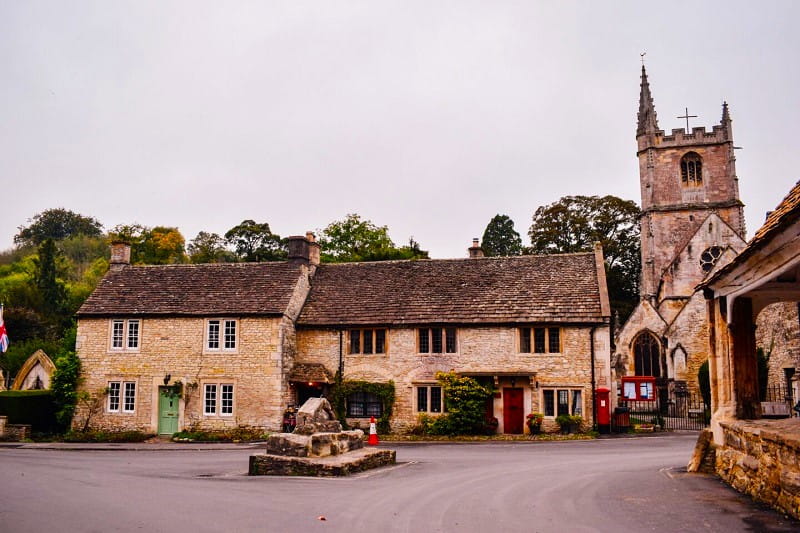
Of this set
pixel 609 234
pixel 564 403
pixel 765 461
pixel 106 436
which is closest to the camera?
pixel 765 461

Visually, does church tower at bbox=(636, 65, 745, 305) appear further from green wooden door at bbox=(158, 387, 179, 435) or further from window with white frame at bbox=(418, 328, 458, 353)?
green wooden door at bbox=(158, 387, 179, 435)

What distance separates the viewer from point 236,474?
1752 cm

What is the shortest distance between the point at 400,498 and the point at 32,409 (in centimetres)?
2517

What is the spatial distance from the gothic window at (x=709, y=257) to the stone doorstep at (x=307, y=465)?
41.0m

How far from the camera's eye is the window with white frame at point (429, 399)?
3062 cm

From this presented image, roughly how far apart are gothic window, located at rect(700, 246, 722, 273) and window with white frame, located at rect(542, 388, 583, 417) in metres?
26.9

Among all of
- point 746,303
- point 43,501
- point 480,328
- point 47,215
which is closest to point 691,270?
point 480,328

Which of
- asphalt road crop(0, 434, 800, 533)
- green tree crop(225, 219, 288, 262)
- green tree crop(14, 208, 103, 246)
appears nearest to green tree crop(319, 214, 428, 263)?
green tree crop(225, 219, 288, 262)

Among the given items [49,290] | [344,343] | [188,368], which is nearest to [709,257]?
[344,343]

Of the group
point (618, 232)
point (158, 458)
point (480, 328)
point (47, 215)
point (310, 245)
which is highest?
point (47, 215)

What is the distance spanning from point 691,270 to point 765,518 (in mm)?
45421

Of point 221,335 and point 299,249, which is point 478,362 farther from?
point 221,335

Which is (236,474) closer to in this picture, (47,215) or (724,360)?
(724,360)

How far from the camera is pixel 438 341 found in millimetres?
31250
